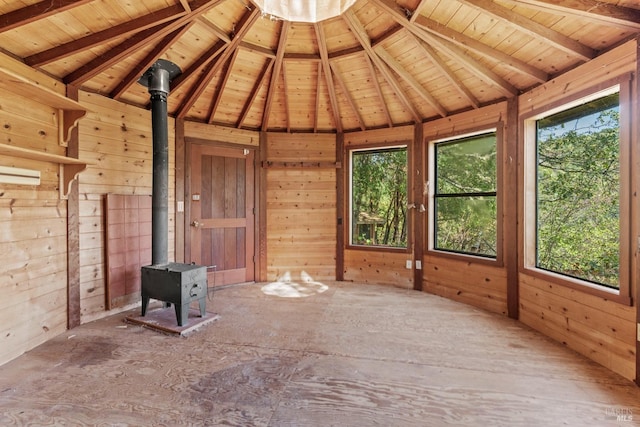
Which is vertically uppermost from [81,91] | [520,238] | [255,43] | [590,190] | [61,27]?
[255,43]

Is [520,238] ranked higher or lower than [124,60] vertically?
lower

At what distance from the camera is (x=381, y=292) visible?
4258 millimetres

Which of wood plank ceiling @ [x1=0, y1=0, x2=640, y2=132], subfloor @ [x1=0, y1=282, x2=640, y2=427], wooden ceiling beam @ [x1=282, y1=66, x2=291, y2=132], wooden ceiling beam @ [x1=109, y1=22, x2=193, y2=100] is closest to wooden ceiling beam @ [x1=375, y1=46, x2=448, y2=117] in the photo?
wood plank ceiling @ [x1=0, y1=0, x2=640, y2=132]

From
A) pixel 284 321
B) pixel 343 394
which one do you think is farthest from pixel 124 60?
pixel 343 394

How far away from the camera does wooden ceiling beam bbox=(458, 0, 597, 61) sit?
2.33m

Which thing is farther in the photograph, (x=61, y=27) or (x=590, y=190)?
(x=590, y=190)

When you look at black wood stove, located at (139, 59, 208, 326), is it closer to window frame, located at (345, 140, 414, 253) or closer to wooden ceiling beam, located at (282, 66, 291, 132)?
wooden ceiling beam, located at (282, 66, 291, 132)

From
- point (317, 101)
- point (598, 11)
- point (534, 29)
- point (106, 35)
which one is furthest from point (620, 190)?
point (106, 35)

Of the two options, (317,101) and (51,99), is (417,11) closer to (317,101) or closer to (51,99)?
(317,101)

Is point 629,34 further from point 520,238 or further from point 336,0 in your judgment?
point 336,0

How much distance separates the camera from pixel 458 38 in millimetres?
2707

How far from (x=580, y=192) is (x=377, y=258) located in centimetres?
253

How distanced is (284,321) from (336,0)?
9.37 feet

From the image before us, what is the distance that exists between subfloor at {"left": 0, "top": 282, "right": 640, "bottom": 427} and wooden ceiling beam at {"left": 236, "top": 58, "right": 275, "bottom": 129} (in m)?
2.72
